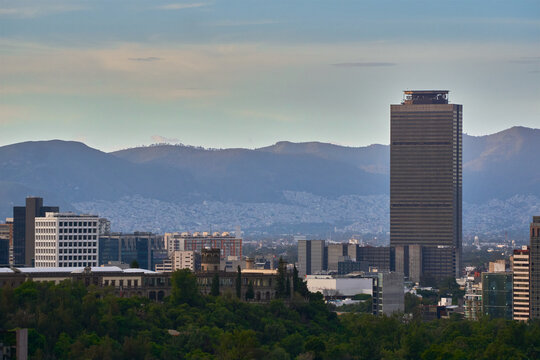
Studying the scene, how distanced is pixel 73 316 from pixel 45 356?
742 inches

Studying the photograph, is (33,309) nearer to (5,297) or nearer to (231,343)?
(5,297)

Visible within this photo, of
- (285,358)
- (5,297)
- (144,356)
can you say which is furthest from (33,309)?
(285,358)

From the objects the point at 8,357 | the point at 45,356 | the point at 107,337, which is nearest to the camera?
the point at 8,357

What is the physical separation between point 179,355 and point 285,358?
41.9ft

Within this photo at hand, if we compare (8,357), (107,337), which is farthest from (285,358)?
(8,357)

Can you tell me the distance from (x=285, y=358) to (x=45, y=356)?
32.5 meters

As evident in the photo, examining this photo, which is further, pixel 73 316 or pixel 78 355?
pixel 73 316

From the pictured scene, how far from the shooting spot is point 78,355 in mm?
183000

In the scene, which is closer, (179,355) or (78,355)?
(78,355)

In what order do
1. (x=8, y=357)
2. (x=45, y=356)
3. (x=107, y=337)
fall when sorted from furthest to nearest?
(x=107, y=337), (x=45, y=356), (x=8, y=357)

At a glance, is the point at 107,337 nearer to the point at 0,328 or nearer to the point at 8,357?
the point at 0,328

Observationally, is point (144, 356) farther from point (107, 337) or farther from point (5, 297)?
point (5, 297)

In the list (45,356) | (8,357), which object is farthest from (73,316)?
(8,357)

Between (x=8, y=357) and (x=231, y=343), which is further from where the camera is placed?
(x=231, y=343)
